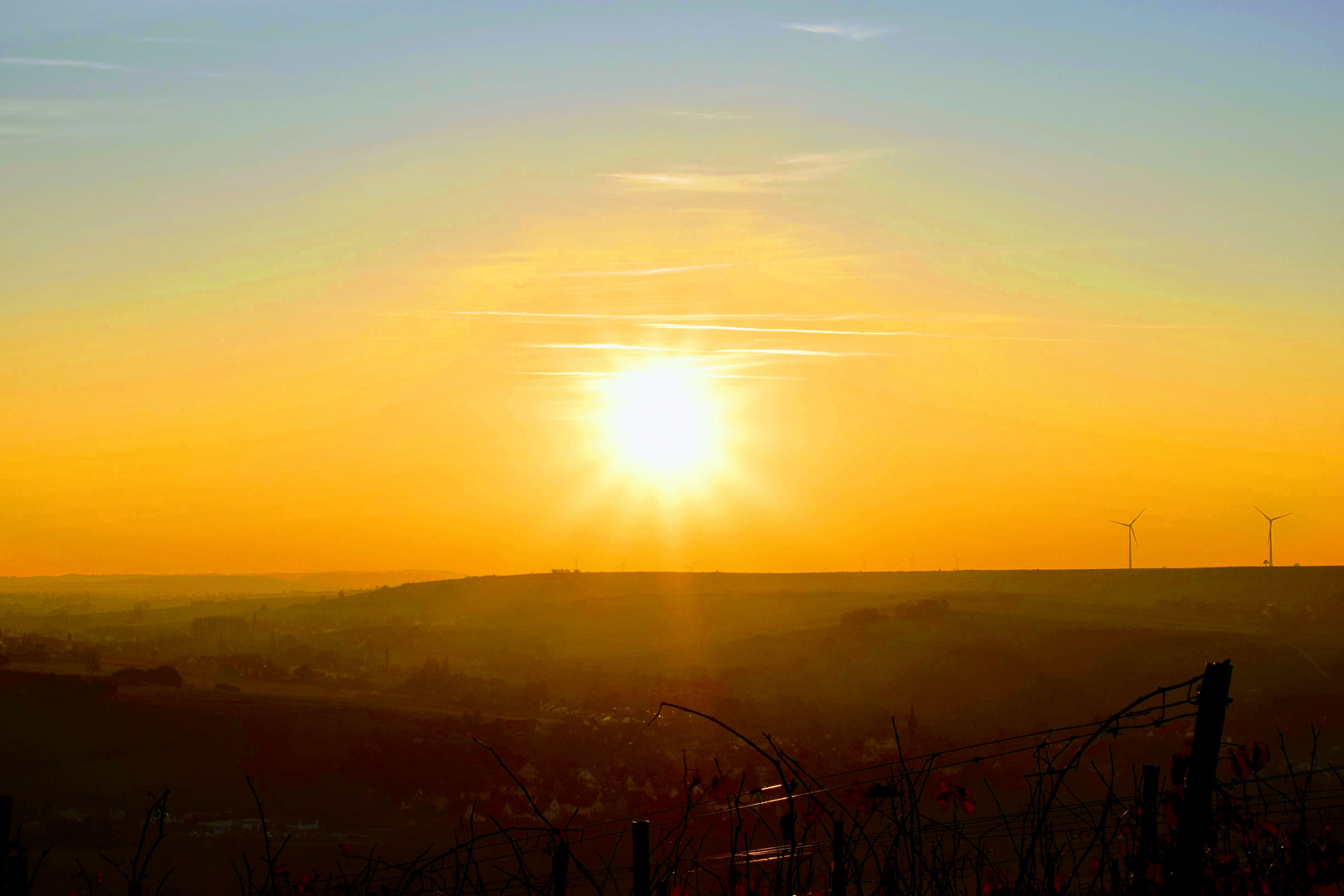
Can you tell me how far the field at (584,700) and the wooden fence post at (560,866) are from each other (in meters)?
1.13

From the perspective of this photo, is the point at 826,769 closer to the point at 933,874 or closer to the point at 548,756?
the point at 548,756

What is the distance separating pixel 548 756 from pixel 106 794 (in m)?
20.5

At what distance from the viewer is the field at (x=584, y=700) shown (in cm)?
4984

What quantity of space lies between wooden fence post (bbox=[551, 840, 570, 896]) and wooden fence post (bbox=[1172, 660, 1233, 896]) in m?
3.22

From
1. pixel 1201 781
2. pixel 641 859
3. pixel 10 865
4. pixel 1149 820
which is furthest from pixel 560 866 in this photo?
pixel 1149 820

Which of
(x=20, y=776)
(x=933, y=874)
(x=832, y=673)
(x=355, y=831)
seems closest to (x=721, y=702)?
(x=832, y=673)

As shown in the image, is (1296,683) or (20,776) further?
(1296,683)

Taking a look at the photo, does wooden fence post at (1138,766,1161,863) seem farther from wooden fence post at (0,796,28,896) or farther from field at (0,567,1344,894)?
wooden fence post at (0,796,28,896)

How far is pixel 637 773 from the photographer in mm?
57344

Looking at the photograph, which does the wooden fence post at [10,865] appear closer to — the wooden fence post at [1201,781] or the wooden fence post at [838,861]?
the wooden fence post at [838,861]

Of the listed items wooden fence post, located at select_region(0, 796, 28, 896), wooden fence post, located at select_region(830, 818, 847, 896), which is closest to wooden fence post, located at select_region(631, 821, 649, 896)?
wooden fence post, located at select_region(830, 818, 847, 896)

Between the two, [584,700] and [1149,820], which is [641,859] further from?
[584,700]

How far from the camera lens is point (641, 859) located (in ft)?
23.7

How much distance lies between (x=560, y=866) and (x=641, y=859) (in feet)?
1.79
